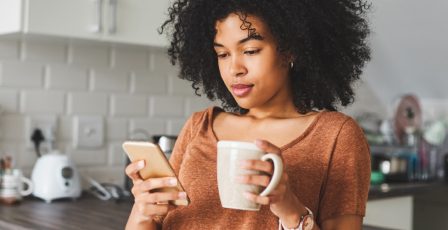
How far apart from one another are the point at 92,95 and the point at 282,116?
1275 millimetres

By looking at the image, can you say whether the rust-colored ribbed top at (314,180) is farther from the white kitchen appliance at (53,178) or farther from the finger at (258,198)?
the white kitchen appliance at (53,178)

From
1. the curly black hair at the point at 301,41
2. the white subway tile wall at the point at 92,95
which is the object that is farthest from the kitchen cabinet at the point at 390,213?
the curly black hair at the point at 301,41

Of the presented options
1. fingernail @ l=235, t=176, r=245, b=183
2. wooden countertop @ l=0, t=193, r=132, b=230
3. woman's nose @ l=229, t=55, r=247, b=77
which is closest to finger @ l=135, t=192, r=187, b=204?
fingernail @ l=235, t=176, r=245, b=183

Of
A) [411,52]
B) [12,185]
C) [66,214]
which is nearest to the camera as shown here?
[66,214]

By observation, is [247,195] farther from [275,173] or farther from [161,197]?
[161,197]

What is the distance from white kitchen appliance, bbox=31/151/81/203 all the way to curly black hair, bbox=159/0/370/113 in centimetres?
93

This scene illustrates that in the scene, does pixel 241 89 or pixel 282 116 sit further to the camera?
pixel 282 116

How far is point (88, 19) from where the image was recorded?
80.4 inches

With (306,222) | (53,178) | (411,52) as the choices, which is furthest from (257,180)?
(411,52)

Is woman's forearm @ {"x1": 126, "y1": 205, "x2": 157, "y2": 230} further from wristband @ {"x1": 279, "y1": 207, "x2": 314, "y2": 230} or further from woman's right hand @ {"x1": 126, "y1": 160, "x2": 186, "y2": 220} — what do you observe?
wristband @ {"x1": 279, "y1": 207, "x2": 314, "y2": 230}

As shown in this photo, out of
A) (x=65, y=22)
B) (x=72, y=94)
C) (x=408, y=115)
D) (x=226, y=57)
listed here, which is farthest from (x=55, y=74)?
(x=408, y=115)

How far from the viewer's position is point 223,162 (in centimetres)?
98

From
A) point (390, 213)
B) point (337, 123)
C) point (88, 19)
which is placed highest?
point (88, 19)

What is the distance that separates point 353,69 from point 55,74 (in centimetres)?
131
